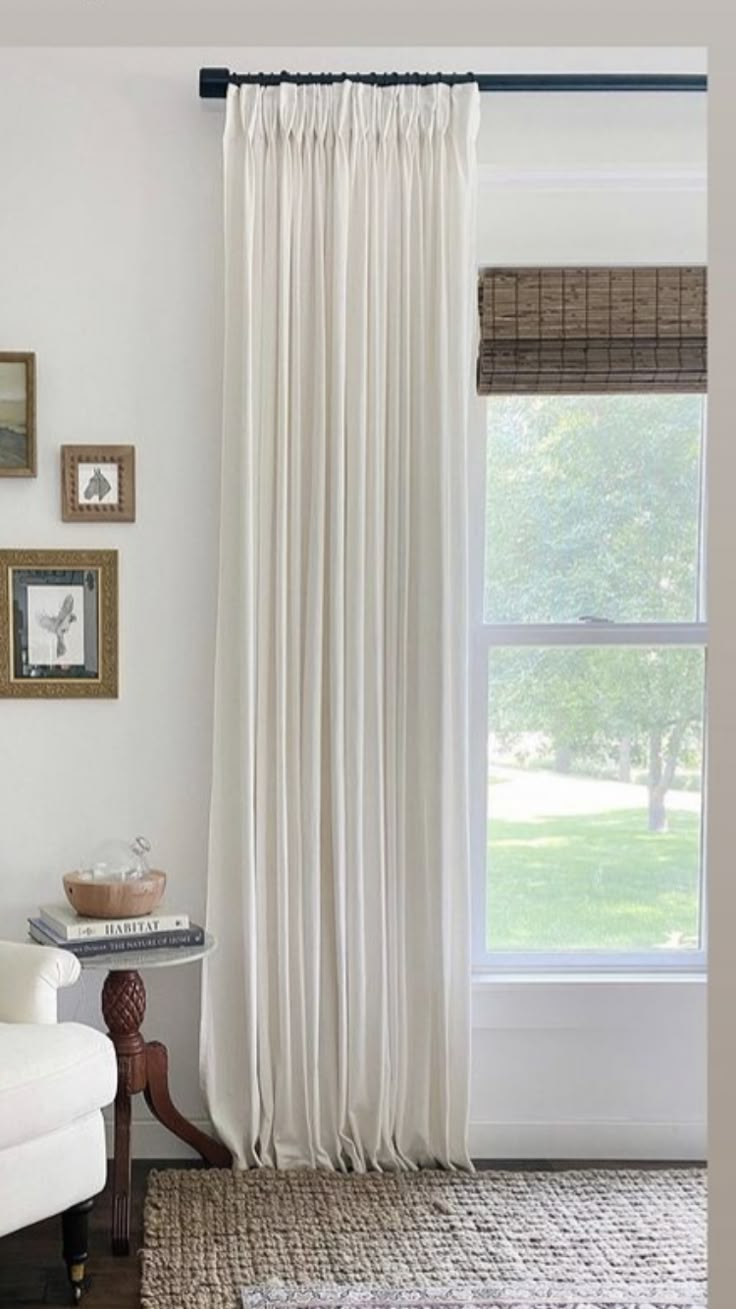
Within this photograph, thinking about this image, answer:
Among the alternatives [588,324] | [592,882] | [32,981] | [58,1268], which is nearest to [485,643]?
[592,882]

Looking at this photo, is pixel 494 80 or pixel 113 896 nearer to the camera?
pixel 113 896

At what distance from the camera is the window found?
348 cm

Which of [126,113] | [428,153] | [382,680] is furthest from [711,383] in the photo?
[126,113]

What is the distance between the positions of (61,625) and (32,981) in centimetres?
97

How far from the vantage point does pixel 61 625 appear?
3.33 m

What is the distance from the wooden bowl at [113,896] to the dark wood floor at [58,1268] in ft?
2.19

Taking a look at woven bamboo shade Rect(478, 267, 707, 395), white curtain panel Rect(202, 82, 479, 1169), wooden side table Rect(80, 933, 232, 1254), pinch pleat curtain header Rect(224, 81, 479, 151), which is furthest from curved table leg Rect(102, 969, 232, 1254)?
pinch pleat curtain header Rect(224, 81, 479, 151)

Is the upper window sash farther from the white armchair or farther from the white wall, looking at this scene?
the white armchair

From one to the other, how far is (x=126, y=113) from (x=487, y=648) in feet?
5.29

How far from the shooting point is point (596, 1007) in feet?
11.2

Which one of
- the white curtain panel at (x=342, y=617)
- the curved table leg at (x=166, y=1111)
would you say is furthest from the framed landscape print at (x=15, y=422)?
the curved table leg at (x=166, y=1111)

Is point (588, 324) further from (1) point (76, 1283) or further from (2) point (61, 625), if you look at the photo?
(1) point (76, 1283)

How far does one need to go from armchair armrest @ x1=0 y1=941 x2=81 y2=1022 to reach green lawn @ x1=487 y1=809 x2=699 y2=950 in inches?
48.4

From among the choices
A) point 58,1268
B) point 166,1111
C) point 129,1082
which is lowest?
point 58,1268
